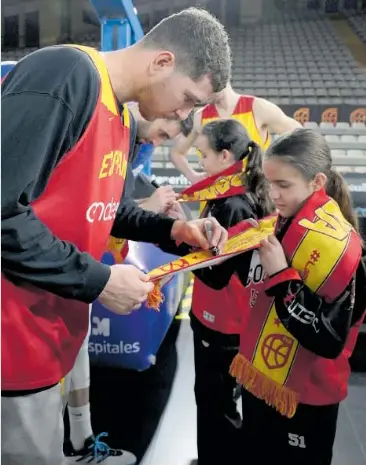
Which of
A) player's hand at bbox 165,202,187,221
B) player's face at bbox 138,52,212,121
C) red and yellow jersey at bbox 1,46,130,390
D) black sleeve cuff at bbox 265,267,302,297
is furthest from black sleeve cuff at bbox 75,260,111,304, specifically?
player's hand at bbox 165,202,187,221

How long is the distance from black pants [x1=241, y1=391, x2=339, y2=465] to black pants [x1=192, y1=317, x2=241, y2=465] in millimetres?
413

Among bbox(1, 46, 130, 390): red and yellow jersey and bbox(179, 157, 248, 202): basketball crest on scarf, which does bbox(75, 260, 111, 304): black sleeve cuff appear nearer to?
bbox(1, 46, 130, 390): red and yellow jersey

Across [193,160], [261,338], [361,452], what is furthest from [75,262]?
[193,160]

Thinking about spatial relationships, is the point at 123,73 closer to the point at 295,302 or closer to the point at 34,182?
the point at 34,182

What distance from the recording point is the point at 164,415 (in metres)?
2.04

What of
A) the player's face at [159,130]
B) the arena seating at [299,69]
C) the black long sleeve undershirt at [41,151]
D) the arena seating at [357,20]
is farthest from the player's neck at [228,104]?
the arena seating at [299,69]

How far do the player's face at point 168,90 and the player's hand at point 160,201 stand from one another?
0.73 m

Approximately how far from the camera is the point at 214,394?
174cm

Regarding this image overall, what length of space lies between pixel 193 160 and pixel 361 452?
358 cm

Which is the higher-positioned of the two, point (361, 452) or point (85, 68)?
point (85, 68)

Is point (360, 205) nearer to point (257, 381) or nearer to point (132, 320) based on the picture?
point (132, 320)

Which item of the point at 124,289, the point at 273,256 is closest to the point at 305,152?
the point at 273,256

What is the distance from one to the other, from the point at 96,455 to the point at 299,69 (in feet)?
16.2

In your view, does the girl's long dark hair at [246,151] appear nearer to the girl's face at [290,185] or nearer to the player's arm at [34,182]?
the girl's face at [290,185]
